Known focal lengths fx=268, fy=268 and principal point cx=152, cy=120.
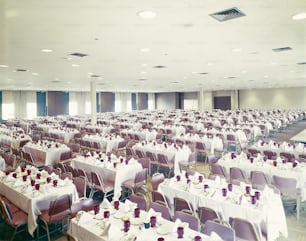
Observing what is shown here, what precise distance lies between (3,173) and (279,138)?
16276mm

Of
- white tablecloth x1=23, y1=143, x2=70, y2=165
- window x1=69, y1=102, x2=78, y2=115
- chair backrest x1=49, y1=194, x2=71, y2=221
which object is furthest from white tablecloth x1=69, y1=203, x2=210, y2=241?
window x1=69, y1=102, x2=78, y2=115

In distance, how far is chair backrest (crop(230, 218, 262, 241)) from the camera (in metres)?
4.20

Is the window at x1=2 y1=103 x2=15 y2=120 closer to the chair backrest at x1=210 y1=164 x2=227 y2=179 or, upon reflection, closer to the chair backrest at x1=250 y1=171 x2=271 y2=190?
the chair backrest at x1=210 y1=164 x2=227 y2=179

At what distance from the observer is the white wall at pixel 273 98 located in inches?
1241

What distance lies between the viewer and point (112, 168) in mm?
7695

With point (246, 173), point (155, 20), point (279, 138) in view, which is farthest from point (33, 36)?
point (279, 138)

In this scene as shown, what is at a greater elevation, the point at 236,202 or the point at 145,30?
the point at 145,30

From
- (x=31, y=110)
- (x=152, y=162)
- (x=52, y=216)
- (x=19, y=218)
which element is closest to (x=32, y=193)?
(x=19, y=218)

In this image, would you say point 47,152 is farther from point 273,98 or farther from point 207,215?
point 273,98

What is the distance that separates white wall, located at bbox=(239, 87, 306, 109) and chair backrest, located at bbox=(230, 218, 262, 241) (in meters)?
31.5

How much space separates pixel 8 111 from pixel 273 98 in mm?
30279

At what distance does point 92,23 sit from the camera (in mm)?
5156

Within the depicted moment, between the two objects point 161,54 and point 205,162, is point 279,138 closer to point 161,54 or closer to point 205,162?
point 205,162

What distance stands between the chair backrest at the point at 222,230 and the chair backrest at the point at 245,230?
0.50 meters
